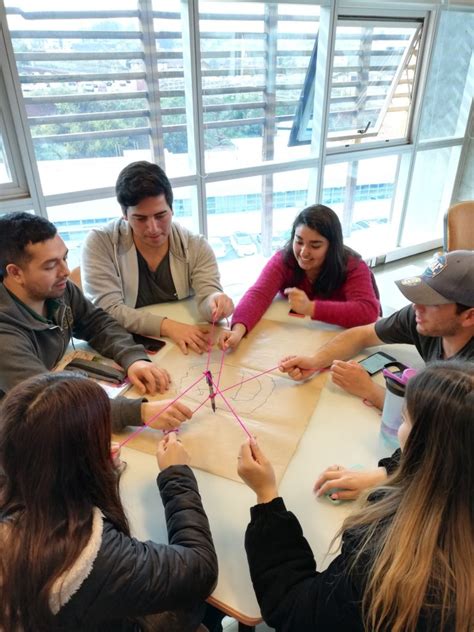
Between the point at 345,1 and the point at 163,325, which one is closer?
the point at 163,325

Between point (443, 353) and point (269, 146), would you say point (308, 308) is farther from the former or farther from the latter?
point (269, 146)

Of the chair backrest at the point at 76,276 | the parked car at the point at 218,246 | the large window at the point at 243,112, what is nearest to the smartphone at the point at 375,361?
the chair backrest at the point at 76,276

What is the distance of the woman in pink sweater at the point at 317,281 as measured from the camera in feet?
5.49

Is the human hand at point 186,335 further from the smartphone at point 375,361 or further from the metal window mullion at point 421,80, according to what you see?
the metal window mullion at point 421,80

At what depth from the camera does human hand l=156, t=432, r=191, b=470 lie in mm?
992

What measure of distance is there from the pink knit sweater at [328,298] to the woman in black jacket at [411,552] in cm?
89

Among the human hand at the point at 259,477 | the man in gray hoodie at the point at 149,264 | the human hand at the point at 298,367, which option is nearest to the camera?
the human hand at the point at 259,477

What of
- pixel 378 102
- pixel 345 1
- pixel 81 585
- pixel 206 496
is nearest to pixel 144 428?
pixel 206 496

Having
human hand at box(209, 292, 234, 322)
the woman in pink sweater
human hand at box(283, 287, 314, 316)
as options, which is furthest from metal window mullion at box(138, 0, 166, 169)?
human hand at box(283, 287, 314, 316)

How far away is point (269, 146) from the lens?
3268 millimetres

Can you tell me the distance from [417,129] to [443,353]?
10.4ft

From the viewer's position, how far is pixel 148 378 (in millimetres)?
1324

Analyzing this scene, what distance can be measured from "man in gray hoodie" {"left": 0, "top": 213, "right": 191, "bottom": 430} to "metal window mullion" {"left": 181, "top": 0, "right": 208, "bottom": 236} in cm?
169

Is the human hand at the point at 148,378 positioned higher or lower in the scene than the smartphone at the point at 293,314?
higher
